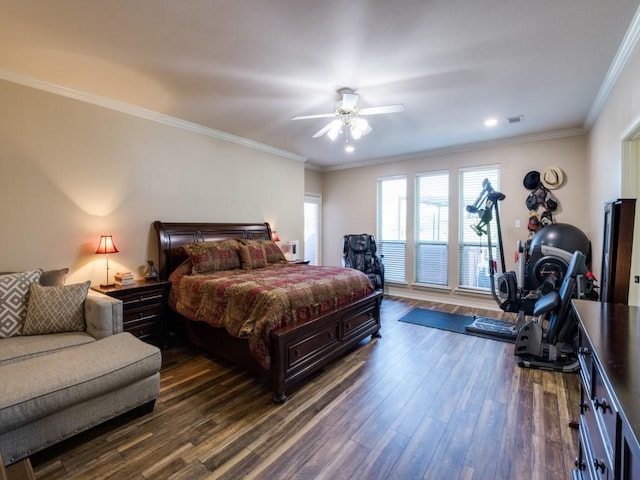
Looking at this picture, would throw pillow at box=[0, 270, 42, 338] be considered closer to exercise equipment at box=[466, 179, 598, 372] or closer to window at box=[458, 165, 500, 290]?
exercise equipment at box=[466, 179, 598, 372]

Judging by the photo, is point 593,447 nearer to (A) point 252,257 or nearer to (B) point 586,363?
(B) point 586,363

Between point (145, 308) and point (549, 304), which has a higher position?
point (549, 304)

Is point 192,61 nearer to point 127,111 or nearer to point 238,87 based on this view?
point 238,87

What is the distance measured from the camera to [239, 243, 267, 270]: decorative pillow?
13.3 feet

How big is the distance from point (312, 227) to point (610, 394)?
633cm

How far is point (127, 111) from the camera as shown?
3604 millimetres

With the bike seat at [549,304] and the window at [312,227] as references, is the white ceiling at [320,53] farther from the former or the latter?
the window at [312,227]

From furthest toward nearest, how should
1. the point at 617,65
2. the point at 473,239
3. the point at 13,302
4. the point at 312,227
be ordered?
the point at 312,227 → the point at 473,239 → the point at 617,65 → the point at 13,302

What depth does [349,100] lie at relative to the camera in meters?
3.01

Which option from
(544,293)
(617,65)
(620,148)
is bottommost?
(544,293)

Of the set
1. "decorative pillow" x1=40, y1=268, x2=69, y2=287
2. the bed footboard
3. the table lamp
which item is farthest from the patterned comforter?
"decorative pillow" x1=40, y1=268, x2=69, y2=287

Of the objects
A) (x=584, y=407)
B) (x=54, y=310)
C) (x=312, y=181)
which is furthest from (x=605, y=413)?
(x=312, y=181)

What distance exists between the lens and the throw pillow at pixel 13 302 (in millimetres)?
2393

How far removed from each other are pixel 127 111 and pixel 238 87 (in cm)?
153
